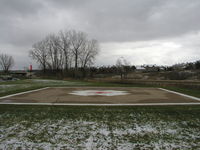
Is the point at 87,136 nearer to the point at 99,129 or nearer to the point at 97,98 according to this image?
the point at 99,129

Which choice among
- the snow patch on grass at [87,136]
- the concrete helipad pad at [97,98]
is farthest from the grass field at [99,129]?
the concrete helipad pad at [97,98]

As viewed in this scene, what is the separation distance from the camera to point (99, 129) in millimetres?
3840

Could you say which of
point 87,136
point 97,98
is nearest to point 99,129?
point 87,136

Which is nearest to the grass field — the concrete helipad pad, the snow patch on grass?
the snow patch on grass

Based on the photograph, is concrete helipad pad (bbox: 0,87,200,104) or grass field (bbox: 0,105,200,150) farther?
concrete helipad pad (bbox: 0,87,200,104)

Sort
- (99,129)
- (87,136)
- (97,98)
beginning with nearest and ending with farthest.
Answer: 1. (87,136)
2. (99,129)
3. (97,98)

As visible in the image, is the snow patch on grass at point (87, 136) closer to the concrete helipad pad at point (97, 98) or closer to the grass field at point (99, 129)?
the grass field at point (99, 129)

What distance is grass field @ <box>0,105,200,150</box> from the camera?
314cm

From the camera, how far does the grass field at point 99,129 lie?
124 inches

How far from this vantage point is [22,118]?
4582 millimetres

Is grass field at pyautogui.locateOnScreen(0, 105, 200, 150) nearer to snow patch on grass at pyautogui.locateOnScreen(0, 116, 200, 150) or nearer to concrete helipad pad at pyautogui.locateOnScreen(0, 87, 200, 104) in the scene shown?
snow patch on grass at pyautogui.locateOnScreen(0, 116, 200, 150)

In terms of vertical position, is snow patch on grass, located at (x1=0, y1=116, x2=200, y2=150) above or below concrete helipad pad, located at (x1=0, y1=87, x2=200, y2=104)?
below

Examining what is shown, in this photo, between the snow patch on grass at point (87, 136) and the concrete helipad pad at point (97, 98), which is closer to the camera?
the snow patch on grass at point (87, 136)

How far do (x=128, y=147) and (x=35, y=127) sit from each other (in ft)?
9.06
